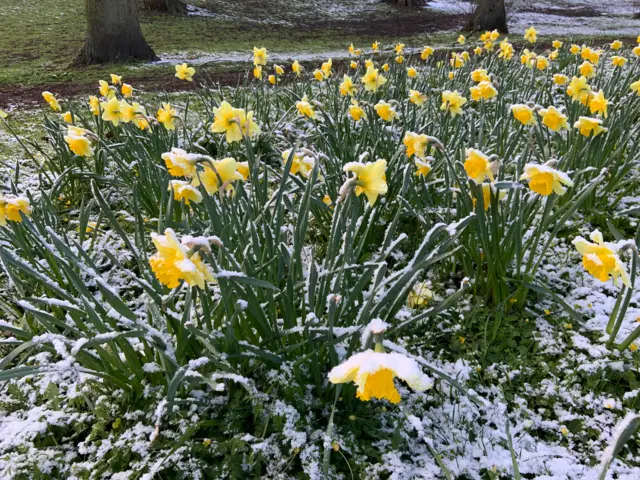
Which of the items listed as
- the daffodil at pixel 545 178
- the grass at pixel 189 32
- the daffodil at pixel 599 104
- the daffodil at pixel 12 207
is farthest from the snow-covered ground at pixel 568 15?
the daffodil at pixel 12 207

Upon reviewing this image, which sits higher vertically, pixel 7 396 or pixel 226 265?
pixel 226 265

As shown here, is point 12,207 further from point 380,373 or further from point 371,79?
point 371,79

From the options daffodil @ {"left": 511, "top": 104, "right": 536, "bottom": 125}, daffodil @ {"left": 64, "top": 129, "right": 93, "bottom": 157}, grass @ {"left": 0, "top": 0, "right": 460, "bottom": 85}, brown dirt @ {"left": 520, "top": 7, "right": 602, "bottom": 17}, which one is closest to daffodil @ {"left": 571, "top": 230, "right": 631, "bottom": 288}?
daffodil @ {"left": 511, "top": 104, "right": 536, "bottom": 125}

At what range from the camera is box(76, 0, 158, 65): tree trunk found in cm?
892

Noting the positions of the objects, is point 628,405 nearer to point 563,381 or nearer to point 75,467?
point 563,381

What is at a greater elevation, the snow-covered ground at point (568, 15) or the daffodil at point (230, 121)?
the snow-covered ground at point (568, 15)

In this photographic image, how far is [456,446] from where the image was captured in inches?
63.1

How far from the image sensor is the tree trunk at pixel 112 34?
351 inches

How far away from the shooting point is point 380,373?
1046 millimetres

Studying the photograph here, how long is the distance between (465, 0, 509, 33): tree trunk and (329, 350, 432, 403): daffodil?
15.2m

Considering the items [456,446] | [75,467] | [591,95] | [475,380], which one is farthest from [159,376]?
[591,95]

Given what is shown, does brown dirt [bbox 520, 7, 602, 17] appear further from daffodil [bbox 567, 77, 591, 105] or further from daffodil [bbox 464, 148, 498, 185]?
daffodil [bbox 464, 148, 498, 185]

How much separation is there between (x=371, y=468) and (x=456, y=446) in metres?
0.33

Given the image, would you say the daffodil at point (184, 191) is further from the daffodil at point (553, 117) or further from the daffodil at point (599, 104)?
the daffodil at point (599, 104)
